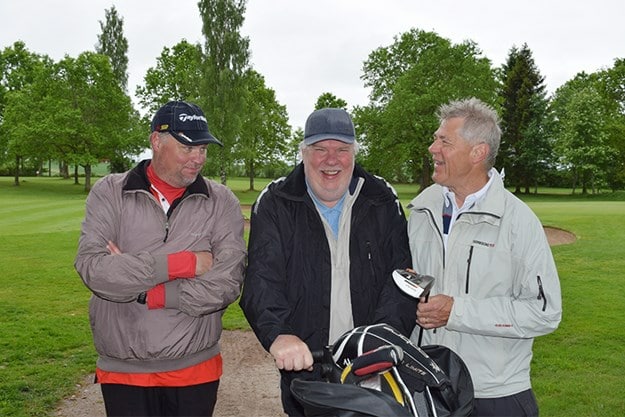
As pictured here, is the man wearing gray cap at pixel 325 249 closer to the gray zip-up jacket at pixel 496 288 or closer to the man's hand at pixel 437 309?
the man's hand at pixel 437 309

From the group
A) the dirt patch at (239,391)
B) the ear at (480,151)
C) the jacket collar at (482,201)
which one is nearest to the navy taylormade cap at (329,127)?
the jacket collar at (482,201)

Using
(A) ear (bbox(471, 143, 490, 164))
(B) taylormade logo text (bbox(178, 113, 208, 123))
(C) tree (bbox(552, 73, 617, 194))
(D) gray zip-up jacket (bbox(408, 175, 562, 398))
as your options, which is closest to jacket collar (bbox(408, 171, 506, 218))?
(D) gray zip-up jacket (bbox(408, 175, 562, 398))

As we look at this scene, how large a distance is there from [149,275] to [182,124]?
955mm

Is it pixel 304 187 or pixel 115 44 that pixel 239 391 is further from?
pixel 115 44

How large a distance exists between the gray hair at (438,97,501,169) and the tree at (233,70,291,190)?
51.8 m

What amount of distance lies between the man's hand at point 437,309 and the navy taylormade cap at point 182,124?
166cm

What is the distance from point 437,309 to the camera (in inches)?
122

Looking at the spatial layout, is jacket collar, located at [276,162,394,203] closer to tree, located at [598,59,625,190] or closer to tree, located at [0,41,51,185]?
tree, located at [0,41,51,185]

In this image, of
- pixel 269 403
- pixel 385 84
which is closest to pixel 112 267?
pixel 269 403

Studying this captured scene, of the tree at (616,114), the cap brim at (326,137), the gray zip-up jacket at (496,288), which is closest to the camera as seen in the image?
the gray zip-up jacket at (496,288)

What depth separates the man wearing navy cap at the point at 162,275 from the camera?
348 centimetres

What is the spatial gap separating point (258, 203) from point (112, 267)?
918 mm

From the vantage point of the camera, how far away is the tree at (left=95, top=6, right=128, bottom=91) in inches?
2623

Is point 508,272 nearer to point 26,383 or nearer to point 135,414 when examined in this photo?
point 135,414
